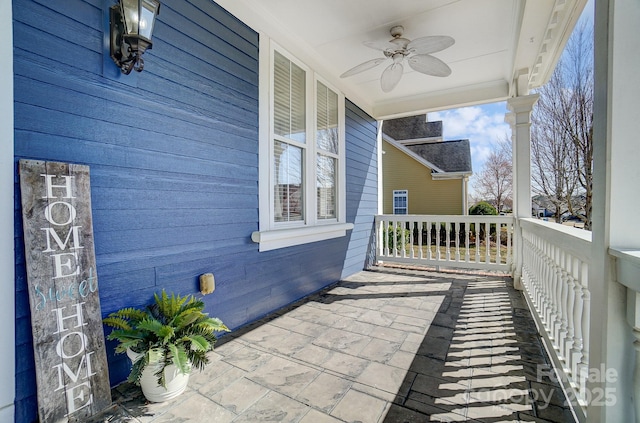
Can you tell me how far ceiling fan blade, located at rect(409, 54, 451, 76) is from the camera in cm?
301

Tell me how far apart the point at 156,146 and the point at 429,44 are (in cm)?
252

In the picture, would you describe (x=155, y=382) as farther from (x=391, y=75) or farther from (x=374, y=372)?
(x=391, y=75)

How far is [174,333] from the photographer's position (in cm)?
178

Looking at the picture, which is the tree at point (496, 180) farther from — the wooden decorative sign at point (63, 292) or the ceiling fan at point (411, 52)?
the wooden decorative sign at point (63, 292)

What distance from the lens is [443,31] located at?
10.6 ft

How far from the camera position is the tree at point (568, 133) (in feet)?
16.6

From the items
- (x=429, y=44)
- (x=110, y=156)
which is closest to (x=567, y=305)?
(x=429, y=44)

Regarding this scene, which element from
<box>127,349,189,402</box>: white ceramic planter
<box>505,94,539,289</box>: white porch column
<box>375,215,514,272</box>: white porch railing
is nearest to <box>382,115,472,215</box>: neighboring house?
<box>375,215,514,272</box>: white porch railing

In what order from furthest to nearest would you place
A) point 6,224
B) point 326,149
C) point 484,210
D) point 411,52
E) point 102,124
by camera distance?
point 484,210 → point 326,149 → point 411,52 → point 102,124 → point 6,224

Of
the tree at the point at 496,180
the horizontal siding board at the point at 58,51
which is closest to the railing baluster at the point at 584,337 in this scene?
the horizontal siding board at the point at 58,51

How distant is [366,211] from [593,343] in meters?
4.25

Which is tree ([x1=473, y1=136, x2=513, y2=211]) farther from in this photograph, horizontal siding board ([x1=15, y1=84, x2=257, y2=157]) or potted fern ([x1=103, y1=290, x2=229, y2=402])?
potted fern ([x1=103, y1=290, x2=229, y2=402])

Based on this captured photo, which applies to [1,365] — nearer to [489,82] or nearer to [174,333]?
[174,333]

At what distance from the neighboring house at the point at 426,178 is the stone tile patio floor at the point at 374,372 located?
27.7 feet
